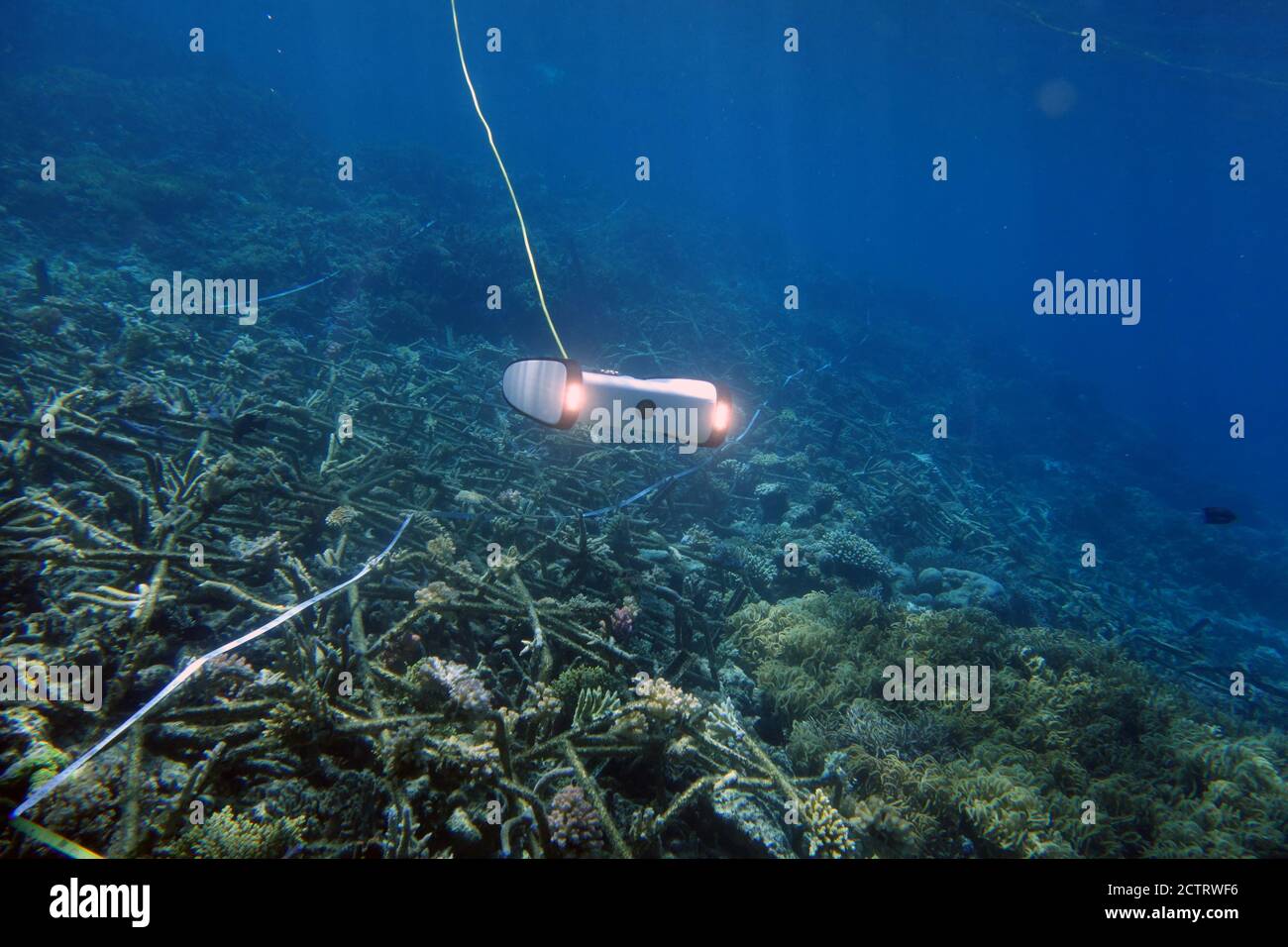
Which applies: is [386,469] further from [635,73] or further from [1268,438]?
[635,73]

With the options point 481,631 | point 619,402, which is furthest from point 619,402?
point 481,631

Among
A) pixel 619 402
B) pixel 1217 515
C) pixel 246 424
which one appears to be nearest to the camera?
pixel 619 402

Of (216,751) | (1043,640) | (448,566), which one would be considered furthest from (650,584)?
(1043,640)

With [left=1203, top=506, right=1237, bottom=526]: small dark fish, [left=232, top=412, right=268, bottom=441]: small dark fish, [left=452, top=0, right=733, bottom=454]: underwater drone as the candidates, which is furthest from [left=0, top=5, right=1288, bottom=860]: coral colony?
[left=1203, top=506, right=1237, bottom=526]: small dark fish

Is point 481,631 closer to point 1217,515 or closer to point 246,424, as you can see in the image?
point 246,424

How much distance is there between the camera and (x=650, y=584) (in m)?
6.68

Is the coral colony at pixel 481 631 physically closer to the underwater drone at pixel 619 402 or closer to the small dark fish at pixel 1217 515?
the underwater drone at pixel 619 402

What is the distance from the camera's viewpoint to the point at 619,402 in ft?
12.6

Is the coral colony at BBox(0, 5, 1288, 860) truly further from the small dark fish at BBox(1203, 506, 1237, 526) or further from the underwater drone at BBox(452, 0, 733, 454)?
the small dark fish at BBox(1203, 506, 1237, 526)

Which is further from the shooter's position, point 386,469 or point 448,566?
point 386,469

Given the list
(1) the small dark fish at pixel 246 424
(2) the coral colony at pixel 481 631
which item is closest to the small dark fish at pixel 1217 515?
(2) the coral colony at pixel 481 631

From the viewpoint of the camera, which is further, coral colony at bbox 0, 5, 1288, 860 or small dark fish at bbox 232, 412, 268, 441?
small dark fish at bbox 232, 412, 268, 441

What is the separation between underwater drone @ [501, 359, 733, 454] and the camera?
12.1 feet
